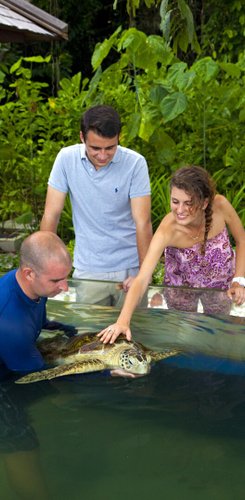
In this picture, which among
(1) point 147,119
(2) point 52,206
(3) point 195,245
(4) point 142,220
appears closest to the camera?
(3) point 195,245

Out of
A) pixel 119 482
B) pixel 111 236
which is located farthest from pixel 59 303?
pixel 119 482

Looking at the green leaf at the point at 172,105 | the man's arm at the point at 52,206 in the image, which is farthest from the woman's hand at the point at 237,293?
the green leaf at the point at 172,105

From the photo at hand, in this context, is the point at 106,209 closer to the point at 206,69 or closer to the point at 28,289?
the point at 28,289

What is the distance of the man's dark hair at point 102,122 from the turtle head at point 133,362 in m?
1.09

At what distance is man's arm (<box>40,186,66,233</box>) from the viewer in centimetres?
373

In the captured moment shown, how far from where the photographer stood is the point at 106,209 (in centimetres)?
364

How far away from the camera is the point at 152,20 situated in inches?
506

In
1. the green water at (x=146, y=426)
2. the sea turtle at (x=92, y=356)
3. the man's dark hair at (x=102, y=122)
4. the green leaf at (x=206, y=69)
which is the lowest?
the green water at (x=146, y=426)

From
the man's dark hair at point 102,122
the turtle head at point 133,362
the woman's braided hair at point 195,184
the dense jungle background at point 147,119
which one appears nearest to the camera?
the turtle head at point 133,362

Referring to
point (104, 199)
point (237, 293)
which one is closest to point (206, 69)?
point (104, 199)

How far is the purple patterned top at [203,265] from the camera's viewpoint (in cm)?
349

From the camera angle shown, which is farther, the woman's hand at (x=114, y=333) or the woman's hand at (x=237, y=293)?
the woman's hand at (x=237, y=293)

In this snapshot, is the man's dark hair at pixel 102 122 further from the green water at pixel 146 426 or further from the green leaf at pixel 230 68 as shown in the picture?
the green leaf at pixel 230 68

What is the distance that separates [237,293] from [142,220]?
2.04 feet
